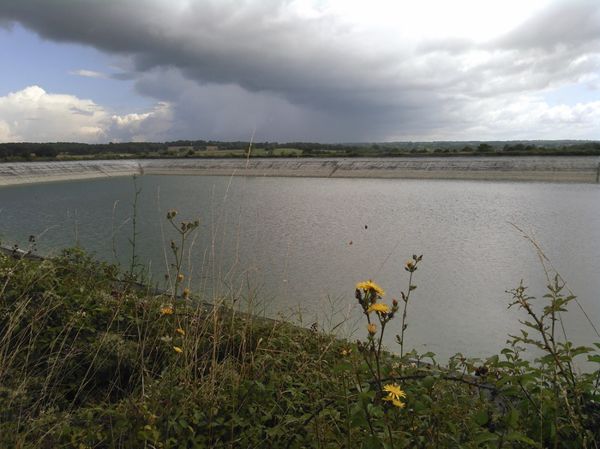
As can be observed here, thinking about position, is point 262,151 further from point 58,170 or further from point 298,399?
point 298,399

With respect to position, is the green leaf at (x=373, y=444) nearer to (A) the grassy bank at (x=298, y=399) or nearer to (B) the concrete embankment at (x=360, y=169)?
(A) the grassy bank at (x=298, y=399)

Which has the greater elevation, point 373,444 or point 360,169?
point 373,444

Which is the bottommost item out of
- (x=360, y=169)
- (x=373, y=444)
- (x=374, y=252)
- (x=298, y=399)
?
(x=374, y=252)

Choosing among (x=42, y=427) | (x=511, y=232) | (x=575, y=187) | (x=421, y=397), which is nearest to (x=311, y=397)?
(x=421, y=397)

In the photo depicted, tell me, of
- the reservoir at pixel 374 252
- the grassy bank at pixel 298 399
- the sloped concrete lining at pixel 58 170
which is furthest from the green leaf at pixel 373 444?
the sloped concrete lining at pixel 58 170

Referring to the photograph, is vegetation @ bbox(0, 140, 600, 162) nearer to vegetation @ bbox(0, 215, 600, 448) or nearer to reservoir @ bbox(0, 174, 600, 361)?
reservoir @ bbox(0, 174, 600, 361)

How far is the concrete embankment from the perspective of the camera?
1244 inches

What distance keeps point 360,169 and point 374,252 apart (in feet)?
97.3

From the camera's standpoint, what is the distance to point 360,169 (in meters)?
39.2

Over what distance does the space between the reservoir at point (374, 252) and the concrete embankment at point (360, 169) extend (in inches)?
457

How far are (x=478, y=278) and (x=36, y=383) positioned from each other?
7256 millimetres

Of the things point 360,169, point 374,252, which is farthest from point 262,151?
point 374,252

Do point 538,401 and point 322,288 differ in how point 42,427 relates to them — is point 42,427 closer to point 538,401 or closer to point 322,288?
point 538,401

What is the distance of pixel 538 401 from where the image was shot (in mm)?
1672
